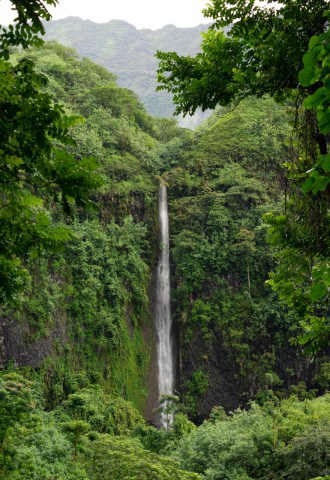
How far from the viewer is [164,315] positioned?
2008cm

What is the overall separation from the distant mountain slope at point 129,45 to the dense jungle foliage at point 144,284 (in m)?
59.2

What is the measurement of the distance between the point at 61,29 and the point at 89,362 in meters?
118

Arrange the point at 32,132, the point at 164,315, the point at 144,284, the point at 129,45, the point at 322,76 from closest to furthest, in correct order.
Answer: the point at 322,76, the point at 32,132, the point at 144,284, the point at 164,315, the point at 129,45

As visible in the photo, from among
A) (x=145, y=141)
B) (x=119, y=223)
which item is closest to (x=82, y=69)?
(x=145, y=141)

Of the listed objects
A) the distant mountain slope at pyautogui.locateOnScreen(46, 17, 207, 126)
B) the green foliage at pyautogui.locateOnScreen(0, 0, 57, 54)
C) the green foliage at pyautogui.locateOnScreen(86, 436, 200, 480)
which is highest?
the distant mountain slope at pyautogui.locateOnScreen(46, 17, 207, 126)

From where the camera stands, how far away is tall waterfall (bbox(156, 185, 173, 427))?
18.7 meters

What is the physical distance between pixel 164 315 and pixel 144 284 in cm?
196

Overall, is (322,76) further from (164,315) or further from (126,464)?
(164,315)

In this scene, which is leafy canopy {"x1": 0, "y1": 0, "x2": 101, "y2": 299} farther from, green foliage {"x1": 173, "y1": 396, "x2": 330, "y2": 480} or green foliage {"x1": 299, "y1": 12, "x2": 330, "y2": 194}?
green foliage {"x1": 173, "y1": 396, "x2": 330, "y2": 480}

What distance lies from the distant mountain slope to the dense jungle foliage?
59247mm

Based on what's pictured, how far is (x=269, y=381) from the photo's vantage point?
57.6ft

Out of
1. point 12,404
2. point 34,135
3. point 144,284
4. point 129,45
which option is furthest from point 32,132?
point 129,45

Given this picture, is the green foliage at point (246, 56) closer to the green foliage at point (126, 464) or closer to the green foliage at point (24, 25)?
the green foliage at point (24, 25)

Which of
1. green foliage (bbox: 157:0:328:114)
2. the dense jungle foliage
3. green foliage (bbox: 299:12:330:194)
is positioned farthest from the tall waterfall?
green foliage (bbox: 299:12:330:194)
